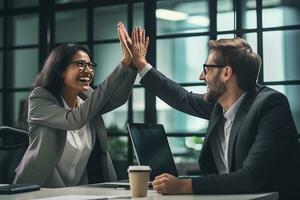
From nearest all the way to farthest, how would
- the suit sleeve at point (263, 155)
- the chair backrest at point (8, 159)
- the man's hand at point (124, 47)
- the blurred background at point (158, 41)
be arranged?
the suit sleeve at point (263, 155)
the chair backrest at point (8, 159)
the man's hand at point (124, 47)
the blurred background at point (158, 41)

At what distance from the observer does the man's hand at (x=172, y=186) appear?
2.02 m

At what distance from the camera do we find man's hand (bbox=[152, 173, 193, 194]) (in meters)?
2.02

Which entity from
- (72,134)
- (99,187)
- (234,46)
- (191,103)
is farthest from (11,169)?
(234,46)

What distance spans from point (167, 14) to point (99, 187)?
2.79 m

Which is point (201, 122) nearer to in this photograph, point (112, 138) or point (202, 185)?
point (112, 138)

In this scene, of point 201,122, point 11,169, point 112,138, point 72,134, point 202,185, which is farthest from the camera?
point 112,138

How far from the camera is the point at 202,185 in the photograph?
204 cm

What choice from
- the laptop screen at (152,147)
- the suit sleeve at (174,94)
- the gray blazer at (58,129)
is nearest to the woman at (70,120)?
the gray blazer at (58,129)

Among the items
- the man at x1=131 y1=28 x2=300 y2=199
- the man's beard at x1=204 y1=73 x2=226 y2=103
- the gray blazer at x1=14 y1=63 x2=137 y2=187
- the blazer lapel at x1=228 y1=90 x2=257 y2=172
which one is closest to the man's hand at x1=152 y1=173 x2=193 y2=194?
the man at x1=131 y1=28 x2=300 y2=199

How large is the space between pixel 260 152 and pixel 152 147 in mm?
603

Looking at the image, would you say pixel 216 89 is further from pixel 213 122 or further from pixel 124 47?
pixel 124 47

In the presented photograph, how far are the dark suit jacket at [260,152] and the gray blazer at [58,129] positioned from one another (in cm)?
59

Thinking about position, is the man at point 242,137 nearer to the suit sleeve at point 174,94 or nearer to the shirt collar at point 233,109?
the shirt collar at point 233,109

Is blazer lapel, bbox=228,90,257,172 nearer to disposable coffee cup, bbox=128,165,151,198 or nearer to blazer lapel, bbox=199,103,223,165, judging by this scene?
blazer lapel, bbox=199,103,223,165
